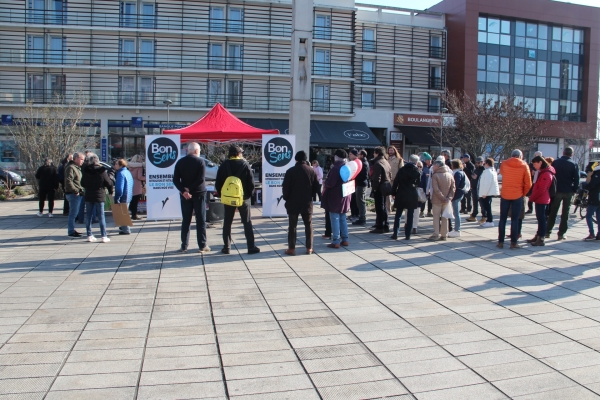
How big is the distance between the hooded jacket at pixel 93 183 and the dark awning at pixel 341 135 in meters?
24.3

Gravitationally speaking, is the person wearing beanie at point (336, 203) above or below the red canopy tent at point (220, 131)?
below

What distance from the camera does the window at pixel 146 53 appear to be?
1361 inches

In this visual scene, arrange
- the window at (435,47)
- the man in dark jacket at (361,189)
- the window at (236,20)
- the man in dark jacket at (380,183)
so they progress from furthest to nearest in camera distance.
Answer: the window at (435,47)
the window at (236,20)
the man in dark jacket at (361,189)
the man in dark jacket at (380,183)

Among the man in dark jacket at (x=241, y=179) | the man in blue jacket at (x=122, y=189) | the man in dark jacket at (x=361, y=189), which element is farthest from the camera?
the man in dark jacket at (x=361, y=189)

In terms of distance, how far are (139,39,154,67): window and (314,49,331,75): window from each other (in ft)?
36.2

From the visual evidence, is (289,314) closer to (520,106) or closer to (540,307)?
(540,307)

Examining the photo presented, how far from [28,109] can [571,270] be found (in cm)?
2247

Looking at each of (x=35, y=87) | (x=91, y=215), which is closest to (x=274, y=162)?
(x=91, y=215)

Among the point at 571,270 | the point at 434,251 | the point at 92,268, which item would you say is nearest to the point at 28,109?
the point at 92,268

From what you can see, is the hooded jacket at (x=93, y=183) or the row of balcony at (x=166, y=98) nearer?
the hooded jacket at (x=93, y=183)

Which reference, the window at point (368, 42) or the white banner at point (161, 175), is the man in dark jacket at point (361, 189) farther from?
the window at point (368, 42)

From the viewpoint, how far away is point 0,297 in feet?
19.8

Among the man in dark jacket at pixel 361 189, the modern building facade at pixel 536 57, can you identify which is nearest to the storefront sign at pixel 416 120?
the modern building facade at pixel 536 57

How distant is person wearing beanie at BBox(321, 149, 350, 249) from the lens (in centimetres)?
894
